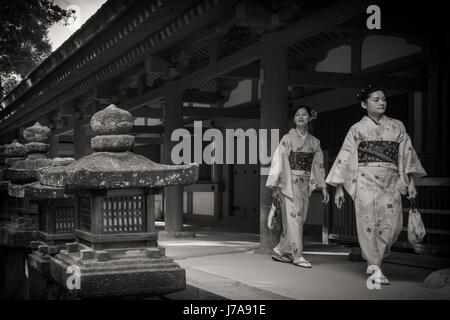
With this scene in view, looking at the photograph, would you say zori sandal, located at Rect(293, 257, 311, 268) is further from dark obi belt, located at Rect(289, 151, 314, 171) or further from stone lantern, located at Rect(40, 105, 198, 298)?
stone lantern, located at Rect(40, 105, 198, 298)

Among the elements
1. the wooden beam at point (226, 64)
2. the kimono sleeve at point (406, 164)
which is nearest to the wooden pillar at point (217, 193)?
the wooden beam at point (226, 64)

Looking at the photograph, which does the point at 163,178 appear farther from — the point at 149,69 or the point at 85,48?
the point at 85,48

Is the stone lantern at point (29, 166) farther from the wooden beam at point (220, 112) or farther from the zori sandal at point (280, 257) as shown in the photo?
the wooden beam at point (220, 112)

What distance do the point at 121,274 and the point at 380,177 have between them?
2.59 metres

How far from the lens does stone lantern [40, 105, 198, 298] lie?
14.9 feet

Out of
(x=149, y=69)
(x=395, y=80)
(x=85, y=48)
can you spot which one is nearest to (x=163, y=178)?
(x=395, y=80)

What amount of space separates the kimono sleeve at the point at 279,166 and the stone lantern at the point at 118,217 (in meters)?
2.33

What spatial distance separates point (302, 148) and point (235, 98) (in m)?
7.14

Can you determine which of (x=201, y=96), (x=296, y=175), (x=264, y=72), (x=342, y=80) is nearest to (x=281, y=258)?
(x=296, y=175)

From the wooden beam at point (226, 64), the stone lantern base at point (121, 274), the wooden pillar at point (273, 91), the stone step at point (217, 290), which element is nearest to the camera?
the stone lantern base at point (121, 274)

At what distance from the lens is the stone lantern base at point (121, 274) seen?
451 cm

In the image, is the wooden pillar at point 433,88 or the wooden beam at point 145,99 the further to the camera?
the wooden beam at point 145,99

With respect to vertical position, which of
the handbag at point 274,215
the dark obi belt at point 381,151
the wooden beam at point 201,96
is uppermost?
the wooden beam at point 201,96

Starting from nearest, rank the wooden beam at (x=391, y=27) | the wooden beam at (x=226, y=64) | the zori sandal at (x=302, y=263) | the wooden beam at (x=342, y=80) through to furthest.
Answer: the zori sandal at (x=302, y=263), the wooden beam at (x=391, y=27), the wooden beam at (x=226, y=64), the wooden beam at (x=342, y=80)
